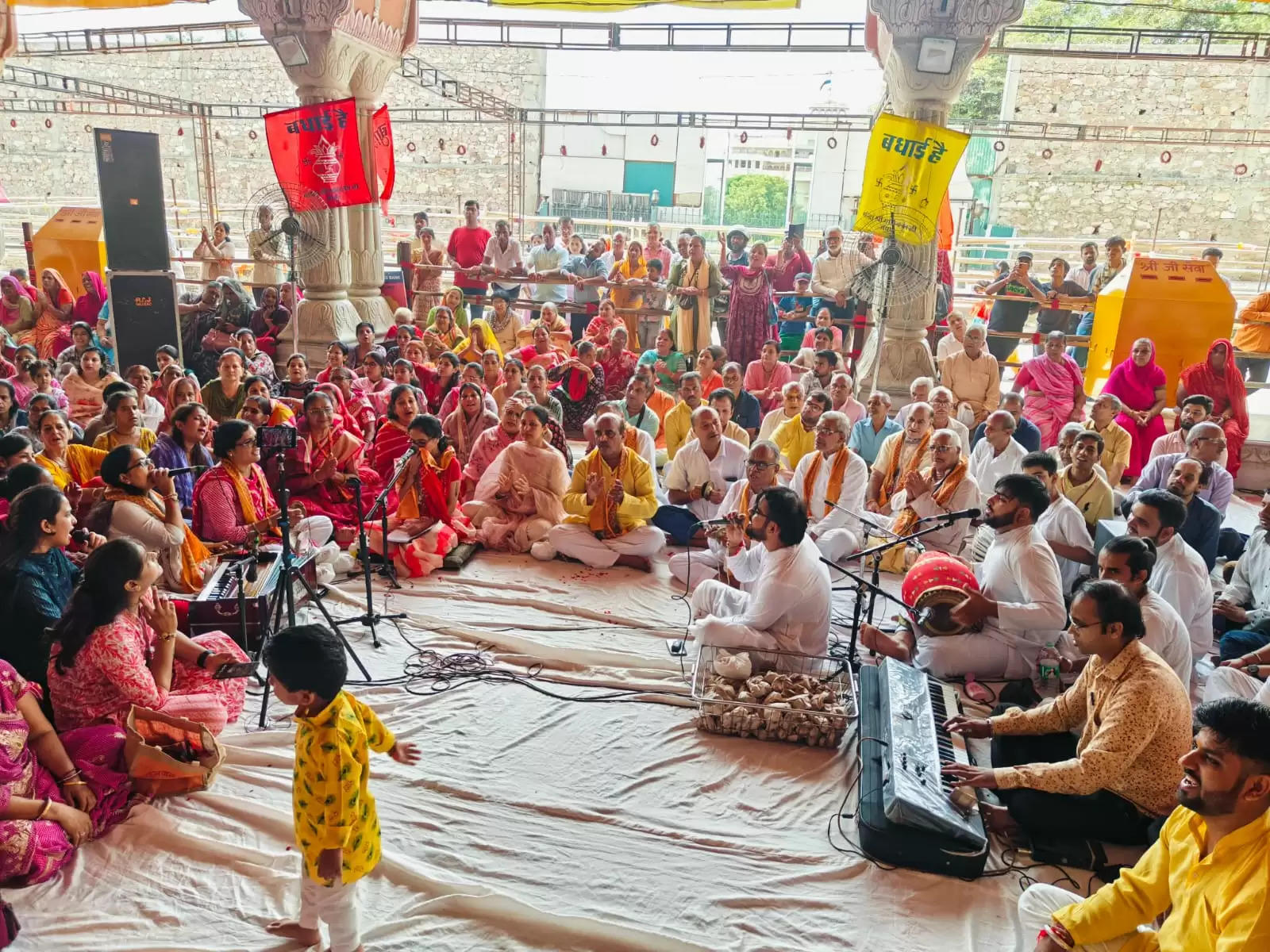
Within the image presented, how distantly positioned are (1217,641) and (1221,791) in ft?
9.71

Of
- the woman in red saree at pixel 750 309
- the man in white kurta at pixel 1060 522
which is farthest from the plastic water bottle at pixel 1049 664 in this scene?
the woman in red saree at pixel 750 309

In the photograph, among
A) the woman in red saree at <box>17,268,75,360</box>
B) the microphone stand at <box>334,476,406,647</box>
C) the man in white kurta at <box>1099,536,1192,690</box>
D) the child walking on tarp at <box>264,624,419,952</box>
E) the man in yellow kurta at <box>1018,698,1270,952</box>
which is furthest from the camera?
the woman in red saree at <box>17,268,75,360</box>

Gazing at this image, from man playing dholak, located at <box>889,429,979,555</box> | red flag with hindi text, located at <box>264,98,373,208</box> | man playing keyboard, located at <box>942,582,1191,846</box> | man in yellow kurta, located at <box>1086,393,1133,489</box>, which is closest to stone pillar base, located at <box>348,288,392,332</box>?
red flag with hindi text, located at <box>264,98,373,208</box>

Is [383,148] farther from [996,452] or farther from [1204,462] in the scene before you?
[1204,462]

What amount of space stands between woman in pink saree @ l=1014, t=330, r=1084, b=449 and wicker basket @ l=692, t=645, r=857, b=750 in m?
4.60

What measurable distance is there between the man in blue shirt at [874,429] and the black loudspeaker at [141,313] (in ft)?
16.9

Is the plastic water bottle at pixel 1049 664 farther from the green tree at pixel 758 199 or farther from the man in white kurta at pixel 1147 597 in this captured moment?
the green tree at pixel 758 199

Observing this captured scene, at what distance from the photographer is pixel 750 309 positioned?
9.11m

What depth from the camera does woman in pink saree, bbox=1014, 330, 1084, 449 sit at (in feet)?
23.8

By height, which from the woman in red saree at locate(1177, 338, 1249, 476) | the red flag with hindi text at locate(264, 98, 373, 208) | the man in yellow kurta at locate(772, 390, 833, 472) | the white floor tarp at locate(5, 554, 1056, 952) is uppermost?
the red flag with hindi text at locate(264, 98, 373, 208)

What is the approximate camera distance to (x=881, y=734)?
3.18 m

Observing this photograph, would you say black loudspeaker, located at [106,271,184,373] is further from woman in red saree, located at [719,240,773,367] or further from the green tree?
the green tree

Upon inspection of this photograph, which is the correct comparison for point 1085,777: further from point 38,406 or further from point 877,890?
point 38,406

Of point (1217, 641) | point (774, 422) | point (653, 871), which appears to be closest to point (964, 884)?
point (653, 871)
